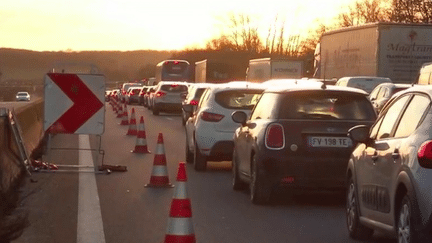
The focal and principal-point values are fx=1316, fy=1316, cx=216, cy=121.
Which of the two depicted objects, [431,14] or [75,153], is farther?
[431,14]

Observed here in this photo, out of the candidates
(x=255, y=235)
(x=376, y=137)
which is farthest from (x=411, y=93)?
(x=255, y=235)

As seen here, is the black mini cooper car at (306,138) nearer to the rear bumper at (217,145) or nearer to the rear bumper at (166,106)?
the rear bumper at (217,145)

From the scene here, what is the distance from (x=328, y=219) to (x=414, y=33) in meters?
31.2

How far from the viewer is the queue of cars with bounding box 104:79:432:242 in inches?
369

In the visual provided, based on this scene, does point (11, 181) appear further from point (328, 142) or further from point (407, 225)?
point (407, 225)

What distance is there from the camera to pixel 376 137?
1088cm

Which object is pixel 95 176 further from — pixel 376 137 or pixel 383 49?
pixel 383 49

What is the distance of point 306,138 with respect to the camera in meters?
14.4

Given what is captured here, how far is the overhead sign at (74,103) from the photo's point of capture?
19.4 meters

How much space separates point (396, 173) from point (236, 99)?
424 inches

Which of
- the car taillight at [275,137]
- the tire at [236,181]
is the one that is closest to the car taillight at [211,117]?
the tire at [236,181]

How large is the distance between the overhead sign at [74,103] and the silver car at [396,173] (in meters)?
8.19

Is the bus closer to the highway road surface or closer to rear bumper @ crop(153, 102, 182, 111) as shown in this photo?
rear bumper @ crop(153, 102, 182, 111)

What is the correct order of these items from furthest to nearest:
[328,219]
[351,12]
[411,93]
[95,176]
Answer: [351,12] → [95,176] → [328,219] → [411,93]
